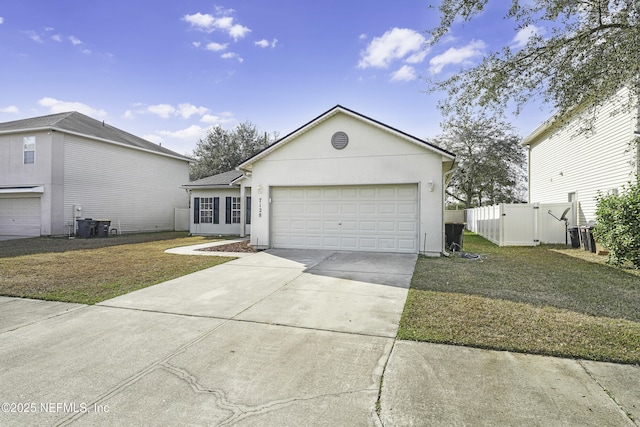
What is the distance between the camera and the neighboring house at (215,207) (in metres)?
17.7

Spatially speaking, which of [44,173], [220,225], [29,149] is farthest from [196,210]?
[29,149]

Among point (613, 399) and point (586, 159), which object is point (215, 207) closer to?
point (613, 399)

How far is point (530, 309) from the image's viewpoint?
4.76 metres

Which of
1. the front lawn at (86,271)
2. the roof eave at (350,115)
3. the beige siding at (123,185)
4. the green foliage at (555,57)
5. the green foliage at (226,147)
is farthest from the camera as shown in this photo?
the green foliage at (226,147)

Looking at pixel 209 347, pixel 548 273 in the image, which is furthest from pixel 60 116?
pixel 548 273

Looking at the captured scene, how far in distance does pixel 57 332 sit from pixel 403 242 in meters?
8.74

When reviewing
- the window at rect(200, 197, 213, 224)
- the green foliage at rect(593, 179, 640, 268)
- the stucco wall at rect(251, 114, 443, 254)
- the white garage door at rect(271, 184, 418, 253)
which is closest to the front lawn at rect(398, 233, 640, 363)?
the green foliage at rect(593, 179, 640, 268)

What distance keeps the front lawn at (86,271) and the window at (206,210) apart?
6.85 metres

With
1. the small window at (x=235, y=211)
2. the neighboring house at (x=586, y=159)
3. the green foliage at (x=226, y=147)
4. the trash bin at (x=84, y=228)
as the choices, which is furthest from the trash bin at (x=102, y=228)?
the neighboring house at (x=586, y=159)

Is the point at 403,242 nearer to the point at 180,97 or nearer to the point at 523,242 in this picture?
the point at 523,242

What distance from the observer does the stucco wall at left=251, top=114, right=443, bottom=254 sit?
391 inches

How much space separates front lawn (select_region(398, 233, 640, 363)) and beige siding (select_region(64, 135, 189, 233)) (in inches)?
737

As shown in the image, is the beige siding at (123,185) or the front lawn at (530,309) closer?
the front lawn at (530,309)

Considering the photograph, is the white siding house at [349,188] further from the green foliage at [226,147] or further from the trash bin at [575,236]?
the green foliage at [226,147]
